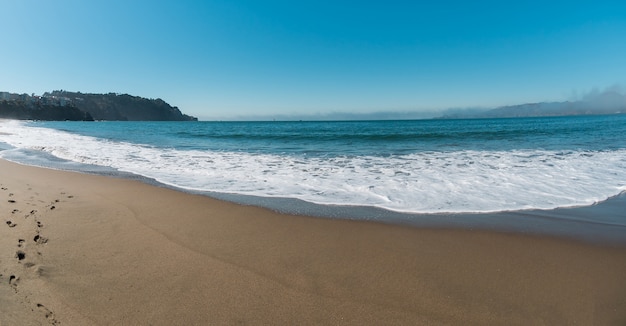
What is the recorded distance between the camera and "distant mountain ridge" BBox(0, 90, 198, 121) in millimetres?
99875

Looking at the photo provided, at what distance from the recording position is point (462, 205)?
194 inches

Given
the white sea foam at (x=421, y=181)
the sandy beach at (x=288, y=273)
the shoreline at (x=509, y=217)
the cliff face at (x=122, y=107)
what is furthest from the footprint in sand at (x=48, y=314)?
the cliff face at (x=122, y=107)

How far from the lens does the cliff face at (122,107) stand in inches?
5832

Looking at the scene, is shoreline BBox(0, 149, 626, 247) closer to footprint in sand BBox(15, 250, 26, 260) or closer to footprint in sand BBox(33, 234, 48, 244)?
footprint in sand BBox(33, 234, 48, 244)

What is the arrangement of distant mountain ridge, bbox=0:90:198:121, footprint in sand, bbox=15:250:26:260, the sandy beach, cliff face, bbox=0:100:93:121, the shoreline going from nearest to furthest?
the sandy beach < footprint in sand, bbox=15:250:26:260 < the shoreline < cliff face, bbox=0:100:93:121 < distant mountain ridge, bbox=0:90:198:121

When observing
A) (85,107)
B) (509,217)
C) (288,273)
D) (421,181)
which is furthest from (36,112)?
(509,217)

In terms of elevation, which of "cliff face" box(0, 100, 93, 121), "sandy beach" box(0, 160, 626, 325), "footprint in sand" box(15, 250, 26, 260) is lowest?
"sandy beach" box(0, 160, 626, 325)

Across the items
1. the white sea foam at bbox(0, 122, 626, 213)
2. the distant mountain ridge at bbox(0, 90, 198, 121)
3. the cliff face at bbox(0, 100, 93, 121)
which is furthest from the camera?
the distant mountain ridge at bbox(0, 90, 198, 121)

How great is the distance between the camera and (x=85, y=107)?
484ft

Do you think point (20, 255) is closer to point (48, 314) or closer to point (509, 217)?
point (48, 314)

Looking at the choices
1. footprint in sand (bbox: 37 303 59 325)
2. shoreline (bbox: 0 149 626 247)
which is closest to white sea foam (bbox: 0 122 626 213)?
shoreline (bbox: 0 149 626 247)

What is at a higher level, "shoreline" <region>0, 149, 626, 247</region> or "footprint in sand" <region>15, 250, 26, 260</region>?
"footprint in sand" <region>15, 250, 26, 260</region>

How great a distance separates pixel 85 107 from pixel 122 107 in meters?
15.7

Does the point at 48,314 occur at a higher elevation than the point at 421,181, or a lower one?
lower
